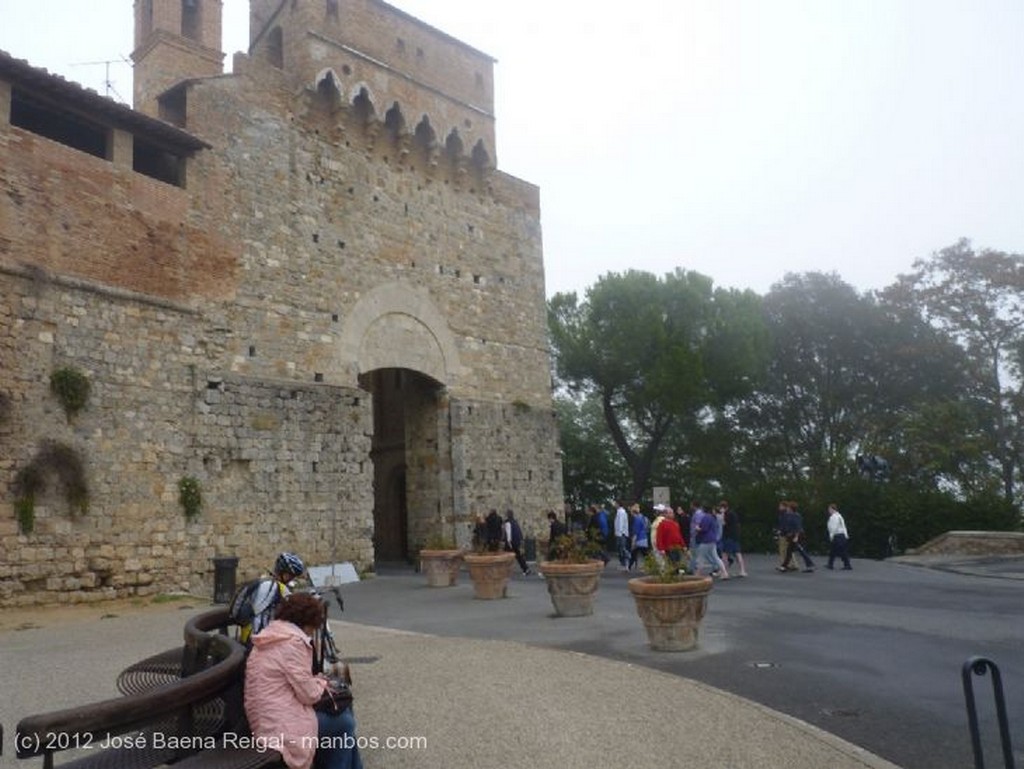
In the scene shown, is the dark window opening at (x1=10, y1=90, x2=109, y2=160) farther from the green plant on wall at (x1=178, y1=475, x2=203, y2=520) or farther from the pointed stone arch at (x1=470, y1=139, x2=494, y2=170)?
the pointed stone arch at (x1=470, y1=139, x2=494, y2=170)

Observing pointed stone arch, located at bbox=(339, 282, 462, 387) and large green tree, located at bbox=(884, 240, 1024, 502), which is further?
large green tree, located at bbox=(884, 240, 1024, 502)

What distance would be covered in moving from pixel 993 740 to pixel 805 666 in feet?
7.94

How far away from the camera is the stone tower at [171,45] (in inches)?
715

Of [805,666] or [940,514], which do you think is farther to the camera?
[940,514]

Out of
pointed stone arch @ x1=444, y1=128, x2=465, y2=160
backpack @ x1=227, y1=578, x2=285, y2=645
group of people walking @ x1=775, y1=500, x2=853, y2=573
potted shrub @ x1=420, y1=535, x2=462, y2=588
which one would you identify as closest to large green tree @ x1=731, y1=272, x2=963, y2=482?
group of people walking @ x1=775, y1=500, x2=853, y2=573

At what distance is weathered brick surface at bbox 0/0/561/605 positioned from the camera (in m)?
13.2

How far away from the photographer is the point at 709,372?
33594 millimetres

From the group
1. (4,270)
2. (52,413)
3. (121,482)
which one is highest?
(4,270)

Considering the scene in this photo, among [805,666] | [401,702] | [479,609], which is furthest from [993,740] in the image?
[479,609]

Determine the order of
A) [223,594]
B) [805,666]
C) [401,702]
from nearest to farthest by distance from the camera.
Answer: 1. [401,702]
2. [805,666]
3. [223,594]

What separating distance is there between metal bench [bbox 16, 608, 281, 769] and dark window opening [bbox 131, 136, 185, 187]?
42.4 ft

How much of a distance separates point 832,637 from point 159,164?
588 inches

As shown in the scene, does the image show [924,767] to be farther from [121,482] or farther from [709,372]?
[709,372]

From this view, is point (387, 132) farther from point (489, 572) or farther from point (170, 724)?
point (170, 724)
